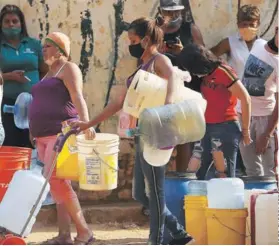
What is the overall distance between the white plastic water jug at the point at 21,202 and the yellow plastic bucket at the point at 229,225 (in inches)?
51.5

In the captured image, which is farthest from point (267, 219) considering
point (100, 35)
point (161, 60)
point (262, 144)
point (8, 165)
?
point (100, 35)

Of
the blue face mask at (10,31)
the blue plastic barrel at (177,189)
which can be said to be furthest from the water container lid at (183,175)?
the blue face mask at (10,31)

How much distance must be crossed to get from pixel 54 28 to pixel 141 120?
269cm

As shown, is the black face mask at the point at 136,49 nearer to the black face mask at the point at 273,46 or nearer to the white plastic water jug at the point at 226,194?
the white plastic water jug at the point at 226,194

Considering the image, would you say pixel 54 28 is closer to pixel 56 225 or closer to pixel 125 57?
pixel 125 57

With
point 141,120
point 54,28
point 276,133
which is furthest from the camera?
point 54,28

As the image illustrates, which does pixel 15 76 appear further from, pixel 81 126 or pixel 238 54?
pixel 238 54

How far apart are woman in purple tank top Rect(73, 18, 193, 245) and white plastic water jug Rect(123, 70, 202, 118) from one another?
93 millimetres

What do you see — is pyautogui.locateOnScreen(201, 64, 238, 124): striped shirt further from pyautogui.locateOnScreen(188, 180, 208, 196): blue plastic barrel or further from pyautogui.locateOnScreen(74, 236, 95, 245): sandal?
pyautogui.locateOnScreen(74, 236, 95, 245): sandal

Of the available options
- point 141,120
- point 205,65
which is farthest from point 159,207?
point 205,65

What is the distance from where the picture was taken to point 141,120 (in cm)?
676

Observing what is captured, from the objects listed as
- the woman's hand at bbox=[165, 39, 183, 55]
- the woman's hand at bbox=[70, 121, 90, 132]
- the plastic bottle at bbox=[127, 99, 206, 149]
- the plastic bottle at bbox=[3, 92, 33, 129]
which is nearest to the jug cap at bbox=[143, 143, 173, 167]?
the plastic bottle at bbox=[127, 99, 206, 149]

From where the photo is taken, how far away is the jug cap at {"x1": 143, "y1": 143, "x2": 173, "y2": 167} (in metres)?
6.86

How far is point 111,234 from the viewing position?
862cm
